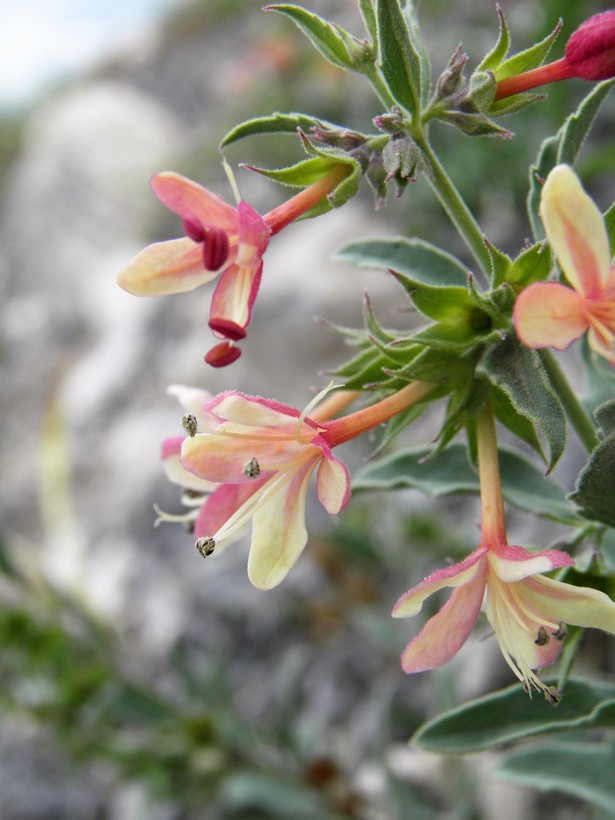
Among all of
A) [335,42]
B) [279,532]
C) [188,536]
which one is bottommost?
[279,532]

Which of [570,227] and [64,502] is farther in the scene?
[64,502]

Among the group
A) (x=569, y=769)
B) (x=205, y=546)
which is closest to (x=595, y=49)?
(x=205, y=546)

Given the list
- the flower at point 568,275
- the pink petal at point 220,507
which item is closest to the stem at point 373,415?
the pink petal at point 220,507

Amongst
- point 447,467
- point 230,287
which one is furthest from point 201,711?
point 230,287

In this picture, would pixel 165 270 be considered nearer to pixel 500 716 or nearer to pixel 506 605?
pixel 506 605

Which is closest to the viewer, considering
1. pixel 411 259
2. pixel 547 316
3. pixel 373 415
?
pixel 547 316

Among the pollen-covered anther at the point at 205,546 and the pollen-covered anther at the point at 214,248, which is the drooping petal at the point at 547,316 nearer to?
the pollen-covered anther at the point at 214,248

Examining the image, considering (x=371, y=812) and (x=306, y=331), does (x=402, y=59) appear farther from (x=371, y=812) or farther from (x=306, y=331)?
(x=306, y=331)
